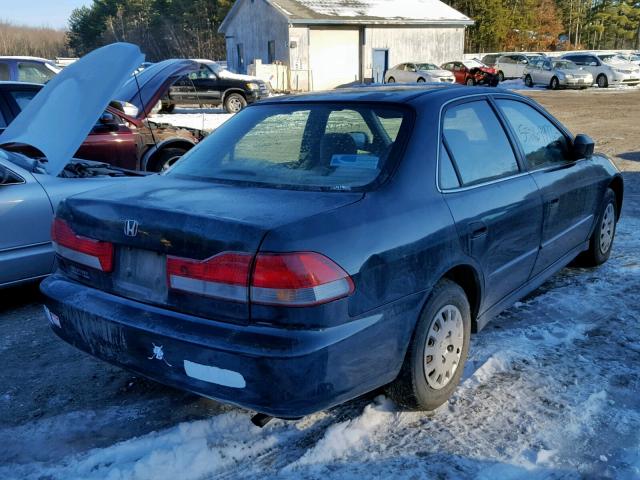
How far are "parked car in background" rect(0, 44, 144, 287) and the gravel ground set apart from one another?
794 millimetres

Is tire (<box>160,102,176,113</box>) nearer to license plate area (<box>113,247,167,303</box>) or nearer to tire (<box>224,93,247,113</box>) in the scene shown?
tire (<box>224,93,247,113</box>)

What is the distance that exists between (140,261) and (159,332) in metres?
0.34

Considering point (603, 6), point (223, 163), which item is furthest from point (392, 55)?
point (603, 6)

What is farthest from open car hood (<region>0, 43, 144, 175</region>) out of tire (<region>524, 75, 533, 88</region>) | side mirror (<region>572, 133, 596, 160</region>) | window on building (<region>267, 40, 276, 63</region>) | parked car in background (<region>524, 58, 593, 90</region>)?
tire (<region>524, 75, 533, 88</region>)

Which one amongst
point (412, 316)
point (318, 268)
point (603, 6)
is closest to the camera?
point (318, 268)

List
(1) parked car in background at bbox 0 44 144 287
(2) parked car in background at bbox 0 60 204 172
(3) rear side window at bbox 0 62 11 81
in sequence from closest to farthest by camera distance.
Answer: (1) parked car in background at bbox 0 44 144 287 → (2) parked car in background at bbox 0 60 204 172 → (3) rear side window at bbox 0 62 11 81

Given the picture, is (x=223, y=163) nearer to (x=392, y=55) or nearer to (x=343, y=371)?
(x=343, y=371)

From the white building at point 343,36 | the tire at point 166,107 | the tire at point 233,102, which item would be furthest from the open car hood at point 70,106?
the white building at point 343,36

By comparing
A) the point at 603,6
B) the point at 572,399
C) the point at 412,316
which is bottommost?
the point at 572,399

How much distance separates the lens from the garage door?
110 feet

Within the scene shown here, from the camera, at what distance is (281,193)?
2.91 metres

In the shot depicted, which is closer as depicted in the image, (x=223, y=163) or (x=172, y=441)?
(x=172, y=441)

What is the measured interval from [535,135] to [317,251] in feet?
7.82

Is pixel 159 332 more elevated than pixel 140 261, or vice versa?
pixel 140 261
